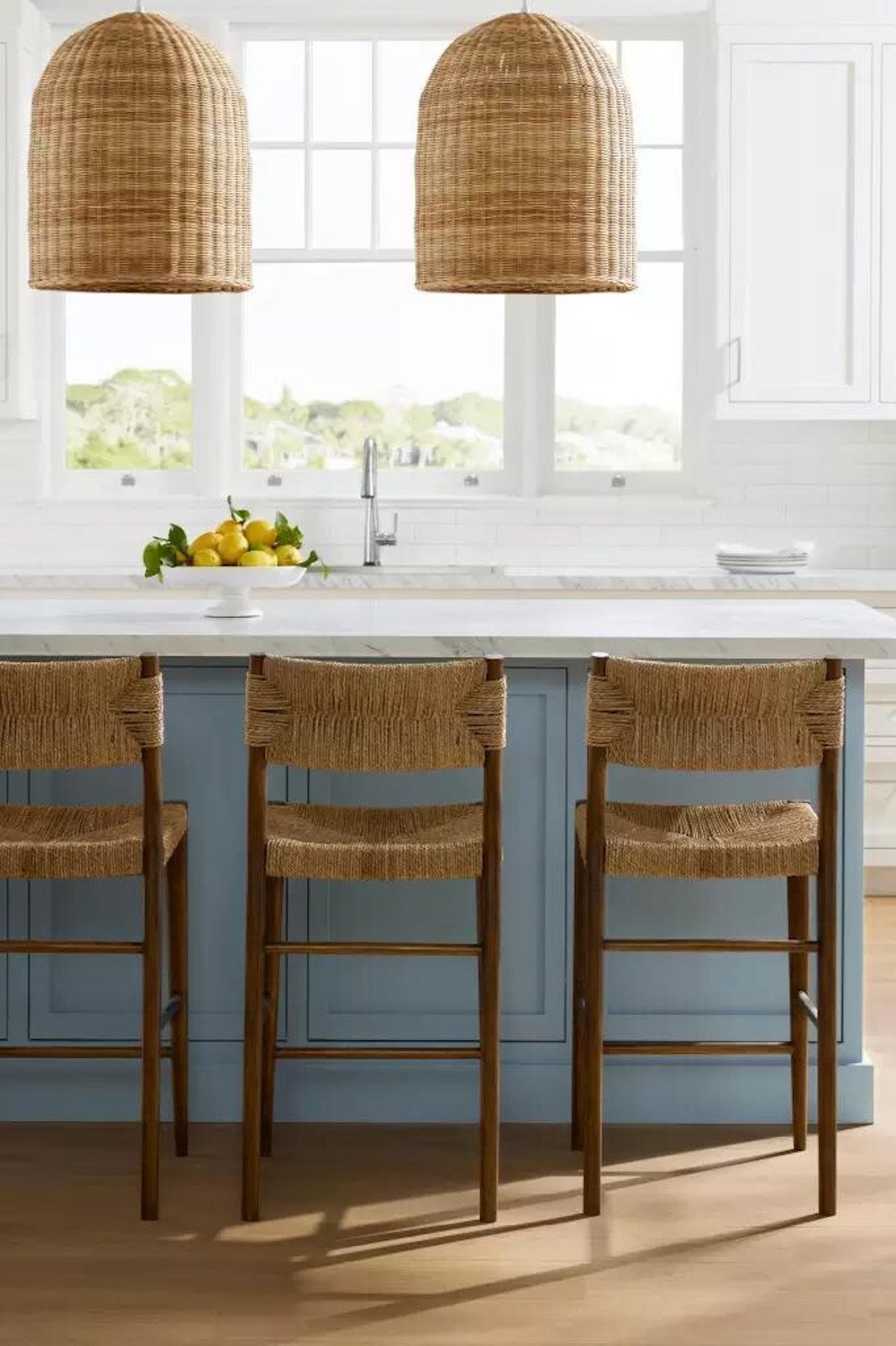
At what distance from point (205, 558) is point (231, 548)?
7 centimetres

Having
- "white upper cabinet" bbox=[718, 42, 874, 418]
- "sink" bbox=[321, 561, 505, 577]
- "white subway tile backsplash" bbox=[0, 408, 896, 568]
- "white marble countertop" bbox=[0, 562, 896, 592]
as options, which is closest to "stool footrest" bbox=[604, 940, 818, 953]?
"white marble countertop" bbox=[0, 562, 896, 592]

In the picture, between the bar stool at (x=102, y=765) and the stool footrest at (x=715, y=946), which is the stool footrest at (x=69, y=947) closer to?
the bar stool at (x=102, y=765)

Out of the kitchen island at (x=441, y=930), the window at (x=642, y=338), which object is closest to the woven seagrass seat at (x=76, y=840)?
the kitchen island at (x=441, y=930)

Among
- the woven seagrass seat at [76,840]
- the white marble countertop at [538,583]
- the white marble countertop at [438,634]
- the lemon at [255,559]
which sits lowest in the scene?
the woven seagrass seat at [76,840]

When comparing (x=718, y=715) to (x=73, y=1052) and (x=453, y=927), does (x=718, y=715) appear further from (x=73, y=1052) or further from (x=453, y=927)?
(x=73, y=1052)

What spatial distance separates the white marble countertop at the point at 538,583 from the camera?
5.67 meters

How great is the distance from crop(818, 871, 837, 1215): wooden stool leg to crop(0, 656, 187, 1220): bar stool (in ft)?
3.96

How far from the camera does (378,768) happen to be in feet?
10.3

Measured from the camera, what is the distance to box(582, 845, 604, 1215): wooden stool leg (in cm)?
321

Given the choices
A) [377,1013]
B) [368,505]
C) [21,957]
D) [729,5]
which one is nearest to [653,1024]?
[377,1013]

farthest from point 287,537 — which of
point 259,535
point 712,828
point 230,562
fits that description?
point 712,828

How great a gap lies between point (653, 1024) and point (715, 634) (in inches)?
32.5

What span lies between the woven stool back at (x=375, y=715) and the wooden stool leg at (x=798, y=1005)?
74 centimetres

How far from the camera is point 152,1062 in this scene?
322cm
